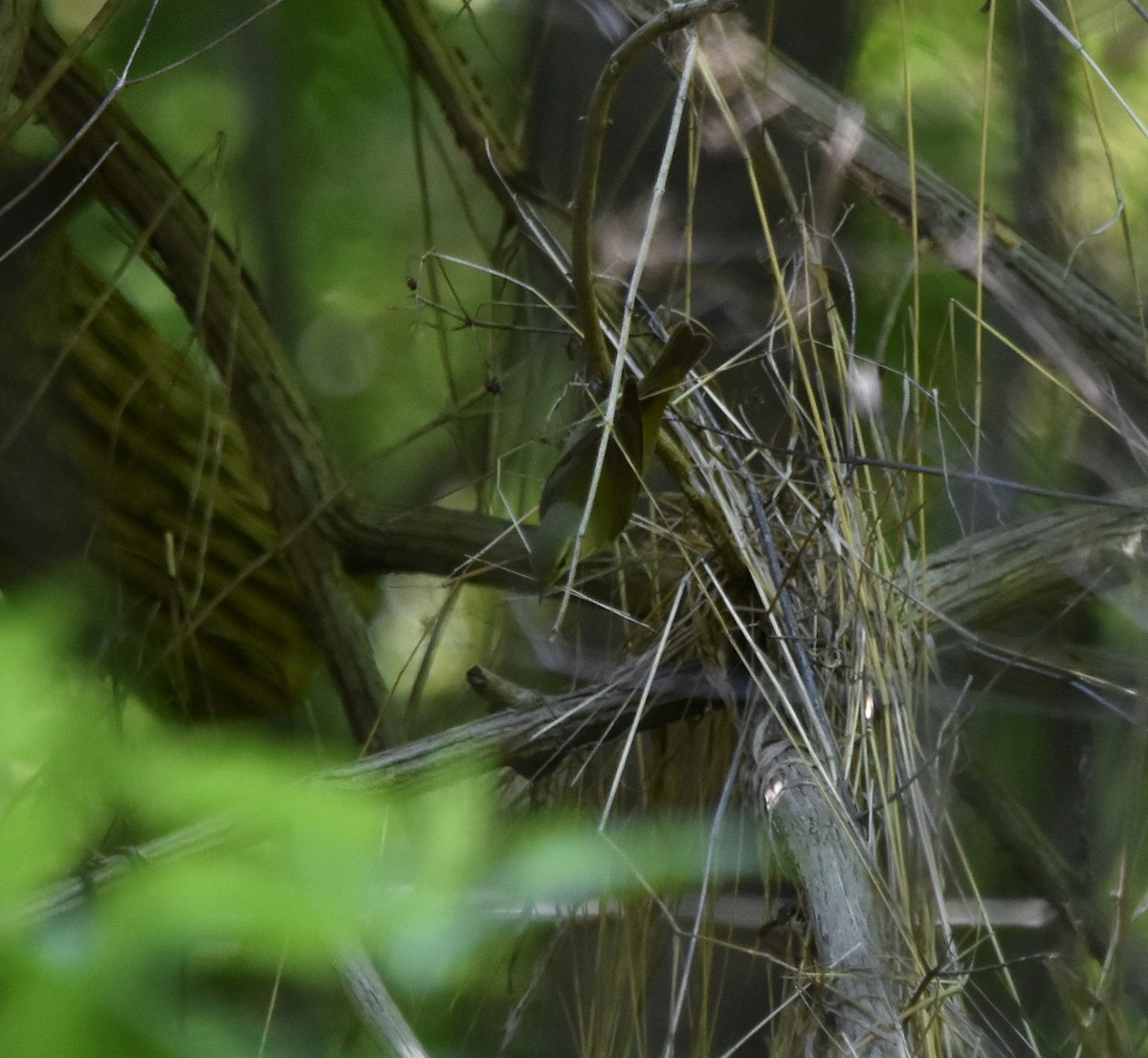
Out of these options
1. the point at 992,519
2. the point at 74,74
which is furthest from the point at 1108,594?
the point at 74,74

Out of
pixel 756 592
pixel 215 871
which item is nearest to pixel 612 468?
pixel 756 592

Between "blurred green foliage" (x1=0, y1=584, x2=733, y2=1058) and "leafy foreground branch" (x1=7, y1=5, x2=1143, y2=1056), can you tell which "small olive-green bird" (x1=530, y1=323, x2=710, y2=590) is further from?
"blurred green foliage" (x1=0, y1=584, x2=733, y2=1058)

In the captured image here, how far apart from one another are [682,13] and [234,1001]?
2.01 ft

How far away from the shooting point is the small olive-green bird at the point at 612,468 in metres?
0.61

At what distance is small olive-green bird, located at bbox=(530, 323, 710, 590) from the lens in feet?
2.00

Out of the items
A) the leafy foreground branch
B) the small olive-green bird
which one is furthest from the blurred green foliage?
the small olive-green bird

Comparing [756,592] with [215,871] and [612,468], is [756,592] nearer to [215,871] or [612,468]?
[612,468]

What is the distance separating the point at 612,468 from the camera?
2.15 ft

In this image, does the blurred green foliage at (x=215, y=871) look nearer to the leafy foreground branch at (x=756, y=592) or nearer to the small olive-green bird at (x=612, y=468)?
the leafy foreground branch at (x=756, y=592)

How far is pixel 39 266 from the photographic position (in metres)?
1.01

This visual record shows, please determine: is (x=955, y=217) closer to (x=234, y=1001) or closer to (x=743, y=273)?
(x=743, y=273)

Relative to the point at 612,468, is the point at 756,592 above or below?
below

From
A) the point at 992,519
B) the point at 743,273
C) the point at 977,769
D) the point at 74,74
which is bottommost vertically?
Answer: the point at 977,769

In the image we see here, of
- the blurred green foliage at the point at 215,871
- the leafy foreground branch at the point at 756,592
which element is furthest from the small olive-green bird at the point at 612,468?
the blurred green foliage at the point at 215,871
